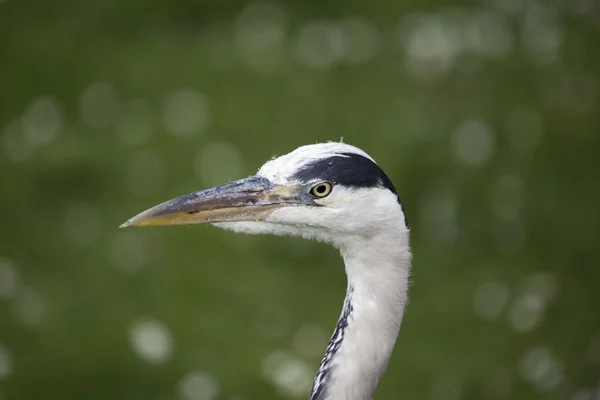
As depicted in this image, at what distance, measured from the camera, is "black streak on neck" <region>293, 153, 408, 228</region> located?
8.89 feet

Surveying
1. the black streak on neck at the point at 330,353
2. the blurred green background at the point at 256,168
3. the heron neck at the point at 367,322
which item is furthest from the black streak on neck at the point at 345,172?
the blurred green background at the point at 256,168

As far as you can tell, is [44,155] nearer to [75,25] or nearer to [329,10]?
[75,25]

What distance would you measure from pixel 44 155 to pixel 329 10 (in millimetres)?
2598

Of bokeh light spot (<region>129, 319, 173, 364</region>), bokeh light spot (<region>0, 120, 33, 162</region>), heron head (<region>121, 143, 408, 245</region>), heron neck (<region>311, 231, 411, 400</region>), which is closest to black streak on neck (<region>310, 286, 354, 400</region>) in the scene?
heron neck (<region>311, 231, 411, 400</region>)

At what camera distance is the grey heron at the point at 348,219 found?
2717 millimetres

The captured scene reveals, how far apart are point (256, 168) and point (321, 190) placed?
3346 millimetres

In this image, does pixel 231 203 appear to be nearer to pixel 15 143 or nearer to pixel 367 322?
pixel 367 322

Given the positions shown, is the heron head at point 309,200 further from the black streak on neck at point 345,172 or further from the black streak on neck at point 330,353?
the black streak on neck at point 330,353

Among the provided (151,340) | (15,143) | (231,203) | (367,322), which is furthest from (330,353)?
(15,143)

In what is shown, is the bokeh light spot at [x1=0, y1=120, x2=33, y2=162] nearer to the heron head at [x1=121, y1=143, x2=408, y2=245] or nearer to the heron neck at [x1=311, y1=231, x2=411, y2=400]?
the heron head at [x1=121, y1=143, x2=408, y2=245]

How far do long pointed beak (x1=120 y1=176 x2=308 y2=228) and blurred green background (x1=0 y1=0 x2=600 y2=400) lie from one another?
7.78 feet

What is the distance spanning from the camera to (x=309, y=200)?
109 inches

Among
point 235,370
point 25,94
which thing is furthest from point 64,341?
point 25,94

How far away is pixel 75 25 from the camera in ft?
22.6
